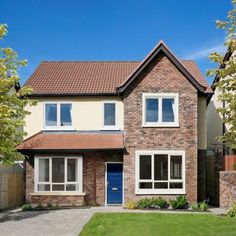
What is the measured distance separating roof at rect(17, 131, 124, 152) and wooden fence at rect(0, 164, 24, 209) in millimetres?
1955

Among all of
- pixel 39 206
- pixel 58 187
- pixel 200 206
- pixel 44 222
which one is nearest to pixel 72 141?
pixel 58 187

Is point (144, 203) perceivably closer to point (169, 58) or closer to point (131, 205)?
point (131, 205)

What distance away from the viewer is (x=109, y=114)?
96.4 feet

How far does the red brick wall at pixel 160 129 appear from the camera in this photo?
27.5m

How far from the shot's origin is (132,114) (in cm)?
2758

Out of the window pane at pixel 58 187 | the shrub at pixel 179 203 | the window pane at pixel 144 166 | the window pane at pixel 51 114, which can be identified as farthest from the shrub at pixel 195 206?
the window pane at pixel 51 114

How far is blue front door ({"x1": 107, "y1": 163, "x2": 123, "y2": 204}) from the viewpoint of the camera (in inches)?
1114

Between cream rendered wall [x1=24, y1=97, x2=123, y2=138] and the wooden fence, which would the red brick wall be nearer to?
cream rendered wall [x1=24, y1=97, x2=123, y2=138]

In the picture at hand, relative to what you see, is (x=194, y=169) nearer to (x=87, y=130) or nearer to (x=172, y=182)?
(x=172, y=182)

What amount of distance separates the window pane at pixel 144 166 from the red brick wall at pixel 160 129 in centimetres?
49

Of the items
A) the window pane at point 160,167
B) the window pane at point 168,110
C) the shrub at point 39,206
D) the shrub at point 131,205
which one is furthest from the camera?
the window pane at point 168,110

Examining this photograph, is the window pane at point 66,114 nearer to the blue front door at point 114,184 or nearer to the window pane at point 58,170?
the window pane at point 58,170

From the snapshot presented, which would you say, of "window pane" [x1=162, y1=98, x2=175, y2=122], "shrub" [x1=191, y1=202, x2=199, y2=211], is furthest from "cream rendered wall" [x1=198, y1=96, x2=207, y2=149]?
"shrub" [x1=191, y1=202, x2=199, y2=211]

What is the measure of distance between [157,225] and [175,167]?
8723 millimetres
